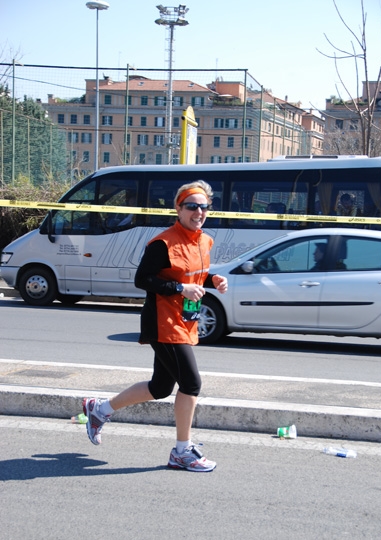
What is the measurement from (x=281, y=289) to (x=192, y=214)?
17.0ft

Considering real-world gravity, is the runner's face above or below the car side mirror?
above

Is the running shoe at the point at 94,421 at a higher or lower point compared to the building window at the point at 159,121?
lower

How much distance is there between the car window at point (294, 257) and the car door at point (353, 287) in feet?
0.71

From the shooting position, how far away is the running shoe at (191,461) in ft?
15.6

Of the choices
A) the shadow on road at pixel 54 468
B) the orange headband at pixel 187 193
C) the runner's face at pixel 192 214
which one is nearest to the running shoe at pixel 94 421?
the shadow on road at pixel 54 468

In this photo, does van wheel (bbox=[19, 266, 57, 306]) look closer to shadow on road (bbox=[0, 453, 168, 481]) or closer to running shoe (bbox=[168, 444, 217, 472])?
shadow on road (bbox=[0, 453, 168, 481])

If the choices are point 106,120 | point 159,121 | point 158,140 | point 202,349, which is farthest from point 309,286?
point 106,120

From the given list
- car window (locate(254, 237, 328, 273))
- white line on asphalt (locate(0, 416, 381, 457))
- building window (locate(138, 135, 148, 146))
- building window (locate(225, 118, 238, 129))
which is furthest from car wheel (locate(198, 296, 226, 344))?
building window (locate(138, 135, 148, 146))

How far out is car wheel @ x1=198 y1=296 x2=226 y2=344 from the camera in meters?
10.1

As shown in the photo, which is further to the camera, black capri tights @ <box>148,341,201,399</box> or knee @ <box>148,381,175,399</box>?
knee @ <box>148,381,175,399</box>

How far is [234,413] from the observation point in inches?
225

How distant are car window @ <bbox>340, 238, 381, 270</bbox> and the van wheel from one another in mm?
7007

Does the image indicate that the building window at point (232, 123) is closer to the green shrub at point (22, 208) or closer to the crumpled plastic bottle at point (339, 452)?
the green shrub at point (22, 208)

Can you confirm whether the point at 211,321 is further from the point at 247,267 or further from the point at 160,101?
the point at 160,101
